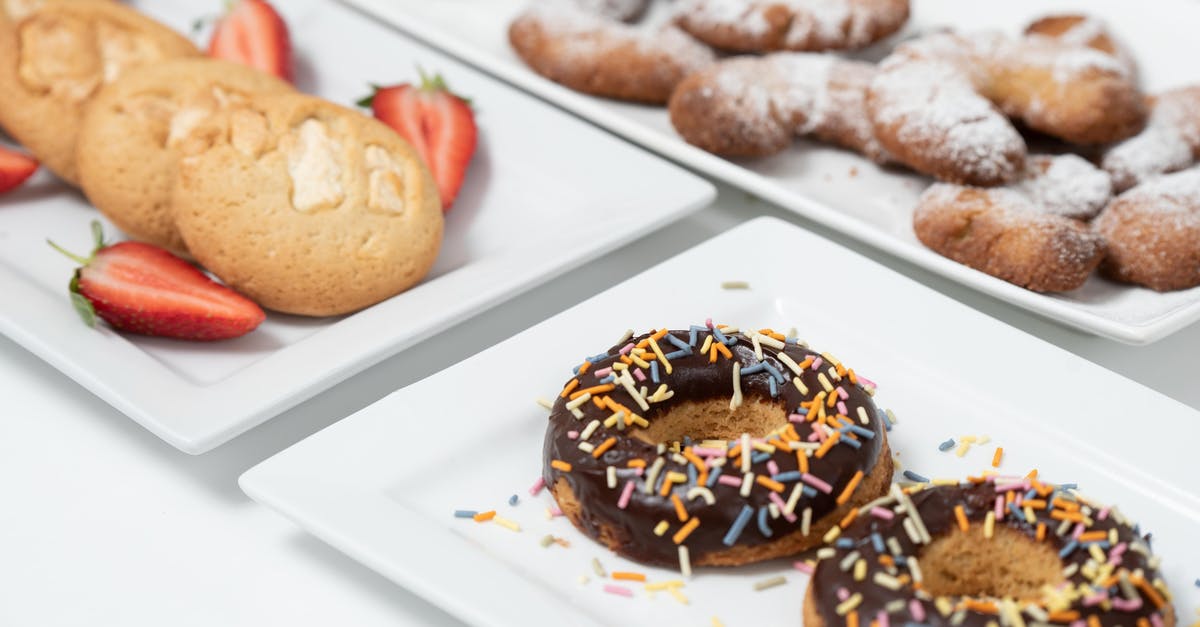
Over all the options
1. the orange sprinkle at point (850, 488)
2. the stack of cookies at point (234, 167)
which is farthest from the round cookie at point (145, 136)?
the orange sprinkle at point (850, 488)

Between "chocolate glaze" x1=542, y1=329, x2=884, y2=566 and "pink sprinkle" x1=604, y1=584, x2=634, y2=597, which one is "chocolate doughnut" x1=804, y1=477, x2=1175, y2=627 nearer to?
"chocolate glaze" x1=542, y1=329, x2=884, y2=566

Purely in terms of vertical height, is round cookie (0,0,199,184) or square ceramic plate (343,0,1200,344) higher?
round cookie (0,0,199,184)

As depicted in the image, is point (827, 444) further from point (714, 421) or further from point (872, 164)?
point (872, 164)

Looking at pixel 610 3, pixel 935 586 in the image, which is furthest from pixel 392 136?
pixel 935 586

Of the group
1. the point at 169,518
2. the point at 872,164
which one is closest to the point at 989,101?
the point at 872,164

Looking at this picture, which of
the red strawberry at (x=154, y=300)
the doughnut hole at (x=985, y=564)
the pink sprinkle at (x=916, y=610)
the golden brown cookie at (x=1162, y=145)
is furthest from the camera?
the golden brown cookie at (x=1162, y=145)

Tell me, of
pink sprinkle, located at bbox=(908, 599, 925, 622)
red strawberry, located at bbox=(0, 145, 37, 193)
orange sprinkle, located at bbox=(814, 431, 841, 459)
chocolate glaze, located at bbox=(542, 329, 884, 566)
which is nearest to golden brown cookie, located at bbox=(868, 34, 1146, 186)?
chocolate glaze, located at bbox=(542, 329, 884, 566)

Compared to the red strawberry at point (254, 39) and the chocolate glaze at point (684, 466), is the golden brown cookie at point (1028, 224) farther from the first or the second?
the red strawberry at point (254, 39)
